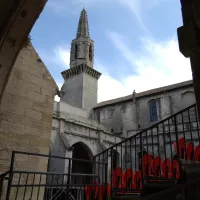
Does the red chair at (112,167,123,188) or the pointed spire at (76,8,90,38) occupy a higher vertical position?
the pointed spire at (76,8,90,38)

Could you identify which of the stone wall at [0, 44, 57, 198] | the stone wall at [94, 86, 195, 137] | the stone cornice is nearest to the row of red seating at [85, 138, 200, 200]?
the stone wall at [0, 44, 57, 198]

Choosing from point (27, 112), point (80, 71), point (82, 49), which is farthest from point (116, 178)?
point (82, 49)

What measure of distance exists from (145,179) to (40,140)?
2351 mm

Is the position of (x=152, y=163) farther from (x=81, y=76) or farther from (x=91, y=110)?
(x=81, y=76)

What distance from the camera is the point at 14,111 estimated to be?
4.53 m

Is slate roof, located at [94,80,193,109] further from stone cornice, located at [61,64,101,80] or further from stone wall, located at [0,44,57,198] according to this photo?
stone wall, located at [0,44,57,198]

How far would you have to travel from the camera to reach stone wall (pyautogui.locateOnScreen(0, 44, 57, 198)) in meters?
4.34

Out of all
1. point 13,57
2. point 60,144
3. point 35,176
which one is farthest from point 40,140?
point 60,144

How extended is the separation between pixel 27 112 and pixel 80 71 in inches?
1178

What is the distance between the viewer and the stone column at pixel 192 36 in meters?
1.84

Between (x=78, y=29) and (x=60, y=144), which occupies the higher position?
(x=78, y=29)

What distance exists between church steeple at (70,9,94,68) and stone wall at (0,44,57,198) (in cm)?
2954

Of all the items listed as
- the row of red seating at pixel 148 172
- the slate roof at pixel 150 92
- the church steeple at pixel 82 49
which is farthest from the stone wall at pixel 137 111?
the row of red seating at pixel 148 172

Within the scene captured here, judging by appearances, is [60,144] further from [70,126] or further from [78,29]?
[78,29]
